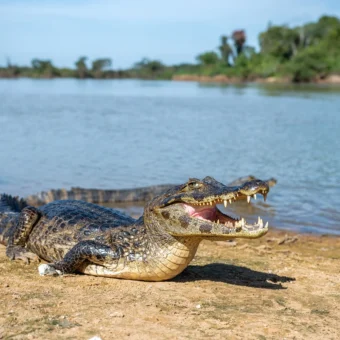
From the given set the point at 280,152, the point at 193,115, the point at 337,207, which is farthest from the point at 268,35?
the point at 337,207

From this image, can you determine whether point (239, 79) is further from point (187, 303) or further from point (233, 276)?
point (187, 303)

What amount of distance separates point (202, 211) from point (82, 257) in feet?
3.43

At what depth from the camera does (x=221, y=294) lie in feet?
14.4

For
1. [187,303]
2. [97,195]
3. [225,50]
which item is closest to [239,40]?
[225,50]

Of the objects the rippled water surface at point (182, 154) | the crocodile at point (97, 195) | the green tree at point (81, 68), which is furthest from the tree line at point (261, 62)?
the crocodile at point (97, 195)

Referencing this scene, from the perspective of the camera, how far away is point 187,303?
4090 mm

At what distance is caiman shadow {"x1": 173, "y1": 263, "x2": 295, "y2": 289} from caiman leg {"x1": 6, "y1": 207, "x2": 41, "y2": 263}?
1.40 meters

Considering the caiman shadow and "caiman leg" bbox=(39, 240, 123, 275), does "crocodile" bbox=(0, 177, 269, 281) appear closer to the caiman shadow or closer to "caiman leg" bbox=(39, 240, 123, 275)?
"caiman leg" bbox=(39, 240, 123, 275)

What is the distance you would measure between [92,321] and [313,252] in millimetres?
3764

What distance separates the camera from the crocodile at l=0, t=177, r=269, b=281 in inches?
166

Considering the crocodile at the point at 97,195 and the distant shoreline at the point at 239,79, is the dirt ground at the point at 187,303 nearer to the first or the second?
the crocodile at the point at 97,195

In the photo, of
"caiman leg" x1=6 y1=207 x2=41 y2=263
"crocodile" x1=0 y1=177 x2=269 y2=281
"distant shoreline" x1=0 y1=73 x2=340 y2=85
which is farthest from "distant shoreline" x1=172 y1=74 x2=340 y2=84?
"crocodile" x1=0 y1=177 x2=269 y2=281

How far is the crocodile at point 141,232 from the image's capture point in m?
4.21

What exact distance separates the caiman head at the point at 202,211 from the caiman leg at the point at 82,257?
14.8 inches
